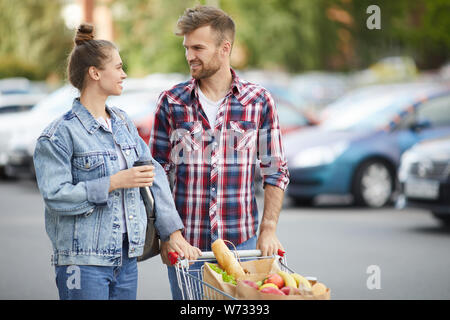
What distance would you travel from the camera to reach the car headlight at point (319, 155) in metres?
11.7

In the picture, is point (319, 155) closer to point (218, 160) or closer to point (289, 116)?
point (289, 116)

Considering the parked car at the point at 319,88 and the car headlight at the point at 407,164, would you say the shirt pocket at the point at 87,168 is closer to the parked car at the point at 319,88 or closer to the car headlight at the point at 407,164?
the car headlight at the point at 407,164

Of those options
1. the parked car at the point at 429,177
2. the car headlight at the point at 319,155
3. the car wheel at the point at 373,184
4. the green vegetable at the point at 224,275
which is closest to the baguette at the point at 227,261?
the green vegetable at the point at 224,275

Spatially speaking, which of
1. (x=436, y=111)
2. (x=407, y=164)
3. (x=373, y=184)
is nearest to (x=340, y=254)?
(x=407, y=164)

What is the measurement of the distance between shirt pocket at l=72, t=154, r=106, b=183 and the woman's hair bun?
1.73 feet

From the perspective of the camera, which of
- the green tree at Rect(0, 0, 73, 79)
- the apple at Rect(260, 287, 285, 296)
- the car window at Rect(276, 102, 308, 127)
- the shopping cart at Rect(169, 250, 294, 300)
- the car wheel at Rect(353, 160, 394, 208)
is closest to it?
the apple at Rect(260, 287, 285, 296)

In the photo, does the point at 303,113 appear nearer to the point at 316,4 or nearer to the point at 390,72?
the point at 390,72

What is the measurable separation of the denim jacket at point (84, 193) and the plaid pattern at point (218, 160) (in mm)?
333

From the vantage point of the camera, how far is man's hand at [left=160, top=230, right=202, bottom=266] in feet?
11.6

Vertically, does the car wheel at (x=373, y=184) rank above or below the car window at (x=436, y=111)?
below

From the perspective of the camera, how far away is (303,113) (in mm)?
14461

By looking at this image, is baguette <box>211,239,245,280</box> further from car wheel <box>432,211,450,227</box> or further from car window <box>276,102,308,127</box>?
car window <box>276,102,308,127</box>

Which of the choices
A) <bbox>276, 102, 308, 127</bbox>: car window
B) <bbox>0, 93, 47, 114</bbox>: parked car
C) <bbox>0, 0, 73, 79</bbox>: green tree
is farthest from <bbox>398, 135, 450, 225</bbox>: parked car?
<bbox>0, 0, 73, 79</bbox>: green tree
